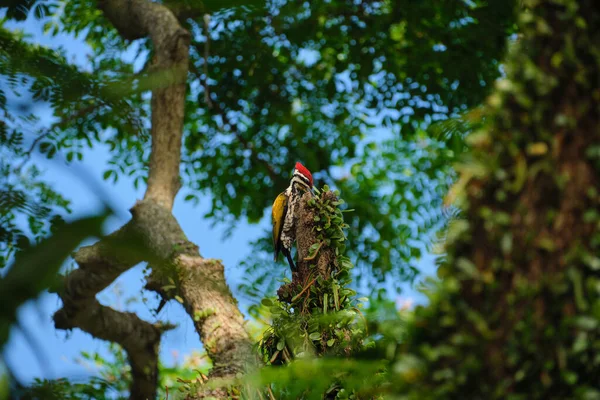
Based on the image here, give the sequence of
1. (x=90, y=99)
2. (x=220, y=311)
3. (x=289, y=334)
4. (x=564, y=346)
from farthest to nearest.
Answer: (x=220, y=311) < (x=289, y=334) < (x=90, y=99) < (x=564, y=346)

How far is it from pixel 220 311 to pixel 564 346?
3.42 m

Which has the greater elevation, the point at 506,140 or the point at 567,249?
the point at 506,140

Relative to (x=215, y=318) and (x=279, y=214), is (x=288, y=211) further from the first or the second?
(x=215, y=318)

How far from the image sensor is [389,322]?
133cm

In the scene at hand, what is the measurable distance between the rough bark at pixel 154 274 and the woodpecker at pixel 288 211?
0.43 metres

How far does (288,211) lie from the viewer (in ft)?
11.7

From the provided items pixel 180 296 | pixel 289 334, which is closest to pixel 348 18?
pixel 180 296

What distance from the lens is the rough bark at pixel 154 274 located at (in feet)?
13.5

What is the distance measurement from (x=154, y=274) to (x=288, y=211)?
0.85 metres

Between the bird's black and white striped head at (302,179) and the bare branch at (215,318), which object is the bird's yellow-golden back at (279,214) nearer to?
the bird's black and white striped head at (302,179)

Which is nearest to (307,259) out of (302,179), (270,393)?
(270,393)

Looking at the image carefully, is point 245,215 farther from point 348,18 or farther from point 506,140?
point 506,140

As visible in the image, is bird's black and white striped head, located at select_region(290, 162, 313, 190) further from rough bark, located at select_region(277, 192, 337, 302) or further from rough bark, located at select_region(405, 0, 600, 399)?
rough bark, located at select_region(405, 0, 600, 399)

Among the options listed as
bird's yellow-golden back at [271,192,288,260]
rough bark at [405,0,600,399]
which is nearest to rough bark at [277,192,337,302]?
bird's yellow-golden back at [271,192,288,260]
